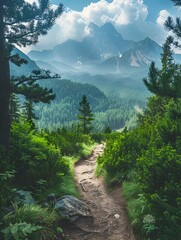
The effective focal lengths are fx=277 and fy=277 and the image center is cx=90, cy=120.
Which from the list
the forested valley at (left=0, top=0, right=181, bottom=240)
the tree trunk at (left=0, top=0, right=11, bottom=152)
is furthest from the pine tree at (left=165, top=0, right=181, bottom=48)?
the tree trunk at (left=0, top=0, right=11, bottom=152)

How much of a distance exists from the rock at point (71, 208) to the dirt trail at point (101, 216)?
0.18 m

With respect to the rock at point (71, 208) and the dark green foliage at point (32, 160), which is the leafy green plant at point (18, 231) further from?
the dark green foliage at point (32, 160)

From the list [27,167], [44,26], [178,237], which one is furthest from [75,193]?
[44,26]

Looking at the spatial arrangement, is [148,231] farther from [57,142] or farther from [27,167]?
[57,142]

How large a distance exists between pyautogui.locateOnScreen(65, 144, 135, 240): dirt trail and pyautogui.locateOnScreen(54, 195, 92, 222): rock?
18cm

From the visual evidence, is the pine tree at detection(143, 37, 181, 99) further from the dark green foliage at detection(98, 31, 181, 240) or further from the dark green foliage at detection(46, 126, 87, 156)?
the dark green foliage at detection(46, 126, 87, 156)

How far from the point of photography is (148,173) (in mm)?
7145

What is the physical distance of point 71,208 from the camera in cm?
796

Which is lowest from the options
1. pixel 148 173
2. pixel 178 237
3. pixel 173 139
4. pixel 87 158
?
pixel 87 158

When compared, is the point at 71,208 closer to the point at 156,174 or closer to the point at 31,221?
the point at 31,221

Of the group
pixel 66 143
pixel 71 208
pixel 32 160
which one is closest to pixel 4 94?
pixel 32 160

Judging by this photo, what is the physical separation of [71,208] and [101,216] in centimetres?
110

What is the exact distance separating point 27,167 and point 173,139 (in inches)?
197

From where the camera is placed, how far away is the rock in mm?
7750
